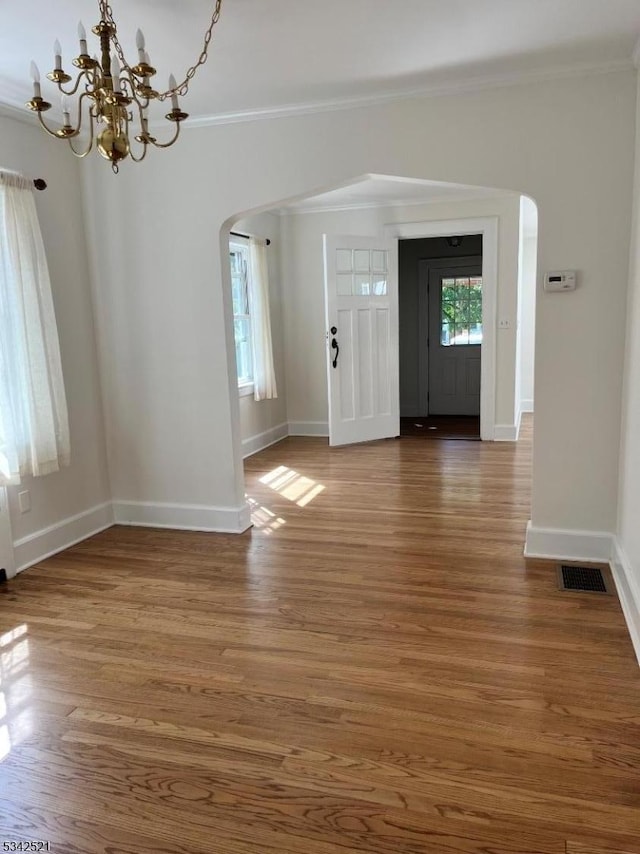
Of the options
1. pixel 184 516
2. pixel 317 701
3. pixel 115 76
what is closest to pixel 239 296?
pixel 184 516

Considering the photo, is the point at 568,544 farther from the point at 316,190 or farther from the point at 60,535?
the point at 60,535

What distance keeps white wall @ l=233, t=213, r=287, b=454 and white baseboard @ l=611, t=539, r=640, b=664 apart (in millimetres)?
3872

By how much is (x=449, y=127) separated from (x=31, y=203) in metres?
2.37

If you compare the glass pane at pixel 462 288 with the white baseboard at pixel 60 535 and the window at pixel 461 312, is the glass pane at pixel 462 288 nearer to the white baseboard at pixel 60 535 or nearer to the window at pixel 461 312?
the window at pixel 461 312

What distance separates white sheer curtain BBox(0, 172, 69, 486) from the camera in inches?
128

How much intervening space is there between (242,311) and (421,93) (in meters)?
3.35

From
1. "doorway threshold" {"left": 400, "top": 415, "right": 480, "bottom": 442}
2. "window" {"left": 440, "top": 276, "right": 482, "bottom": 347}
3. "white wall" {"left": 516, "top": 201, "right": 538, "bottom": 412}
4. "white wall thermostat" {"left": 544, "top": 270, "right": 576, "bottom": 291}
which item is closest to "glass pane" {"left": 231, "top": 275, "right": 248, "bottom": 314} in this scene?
"doorway threshold" {"left": 400, "top": 415, "right": 480, "bottom": 442}

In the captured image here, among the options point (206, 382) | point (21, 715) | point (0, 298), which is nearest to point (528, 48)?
point (206, 382)

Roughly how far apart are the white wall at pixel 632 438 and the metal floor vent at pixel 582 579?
6.8 inches

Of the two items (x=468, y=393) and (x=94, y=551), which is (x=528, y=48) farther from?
(x=468, y=393)

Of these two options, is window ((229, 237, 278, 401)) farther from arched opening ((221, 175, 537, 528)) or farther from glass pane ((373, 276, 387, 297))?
glass pane ((373, 276, 387, 297))

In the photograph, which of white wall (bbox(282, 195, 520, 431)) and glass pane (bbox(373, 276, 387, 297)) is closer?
white wall (bbox(282, 195, 520, 431))

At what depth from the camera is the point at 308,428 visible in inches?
285

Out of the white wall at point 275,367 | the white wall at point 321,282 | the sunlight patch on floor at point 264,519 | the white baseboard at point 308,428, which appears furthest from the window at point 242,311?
the sunlight patch on floor at point 264,519
